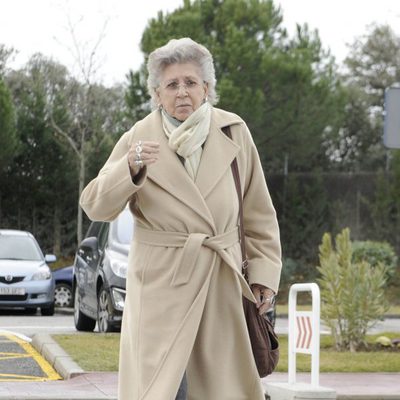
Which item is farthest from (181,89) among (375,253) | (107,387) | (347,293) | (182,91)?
(375,253)

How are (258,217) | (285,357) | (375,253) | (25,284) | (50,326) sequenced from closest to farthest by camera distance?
(258,217) → (285,357) → (50,326) → (25,284) → (375,253)

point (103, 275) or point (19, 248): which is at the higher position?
point (19, 248)

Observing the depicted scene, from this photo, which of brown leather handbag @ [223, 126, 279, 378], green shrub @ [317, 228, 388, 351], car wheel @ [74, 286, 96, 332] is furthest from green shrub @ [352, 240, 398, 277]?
brown leather handbag @ [223, 126, 279, 378]

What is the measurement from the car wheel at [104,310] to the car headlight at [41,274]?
626 centimetres

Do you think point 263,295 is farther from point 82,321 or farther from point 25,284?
point 25,284

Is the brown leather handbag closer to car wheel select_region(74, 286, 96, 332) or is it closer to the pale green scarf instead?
the pale green scarf

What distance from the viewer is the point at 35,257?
71.6 ft

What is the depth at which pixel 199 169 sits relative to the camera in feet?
16.3

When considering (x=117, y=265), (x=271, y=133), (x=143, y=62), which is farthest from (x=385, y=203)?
(x=117, y=265)

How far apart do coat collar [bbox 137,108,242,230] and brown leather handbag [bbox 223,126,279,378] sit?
9 cm

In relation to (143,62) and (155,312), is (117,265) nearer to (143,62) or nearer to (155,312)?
(155,312)

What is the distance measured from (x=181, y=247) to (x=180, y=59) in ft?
2.50

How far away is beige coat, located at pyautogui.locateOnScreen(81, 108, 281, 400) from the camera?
483 cm

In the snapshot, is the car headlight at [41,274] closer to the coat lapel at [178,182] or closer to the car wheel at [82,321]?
the car wheel at [82,321]
